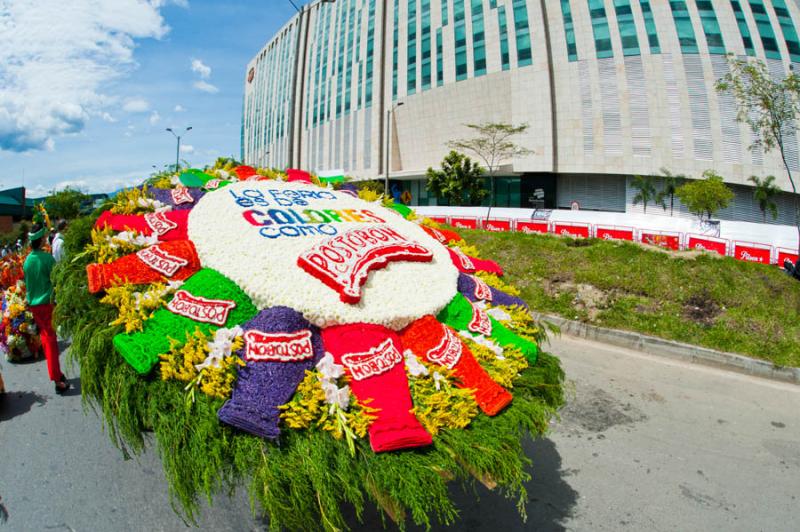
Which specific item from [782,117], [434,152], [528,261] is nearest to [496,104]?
[434,152]

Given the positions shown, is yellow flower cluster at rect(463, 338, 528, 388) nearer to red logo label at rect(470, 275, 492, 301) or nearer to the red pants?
red logo label at rect(470, 275, 492, 301)

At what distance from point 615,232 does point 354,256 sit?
57.8 feet

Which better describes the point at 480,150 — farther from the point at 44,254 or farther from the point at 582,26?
the point at 44,254

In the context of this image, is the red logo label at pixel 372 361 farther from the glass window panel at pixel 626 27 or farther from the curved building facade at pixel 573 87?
the glass window panel at pixel 626 27

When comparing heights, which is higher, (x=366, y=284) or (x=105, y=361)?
(x=366, y=284)

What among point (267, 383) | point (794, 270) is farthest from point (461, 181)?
point (267, 383)

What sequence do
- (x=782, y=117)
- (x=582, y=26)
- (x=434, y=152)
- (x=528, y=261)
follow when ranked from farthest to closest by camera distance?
(x=434, y=152) → (x=582, y=26) → (x=782, y=117) → (x=528, y=261)

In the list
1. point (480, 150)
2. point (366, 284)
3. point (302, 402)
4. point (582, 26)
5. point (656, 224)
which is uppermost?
point (582, 26)

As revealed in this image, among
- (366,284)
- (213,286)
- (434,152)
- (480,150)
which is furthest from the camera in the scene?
(434,152)

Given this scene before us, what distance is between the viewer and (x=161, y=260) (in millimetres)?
3086

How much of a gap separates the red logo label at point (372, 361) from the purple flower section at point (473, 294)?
1.21 m

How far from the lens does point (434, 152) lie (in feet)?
134

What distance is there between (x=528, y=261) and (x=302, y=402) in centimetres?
973

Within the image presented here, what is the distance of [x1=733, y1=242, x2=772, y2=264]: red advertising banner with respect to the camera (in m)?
13.8
